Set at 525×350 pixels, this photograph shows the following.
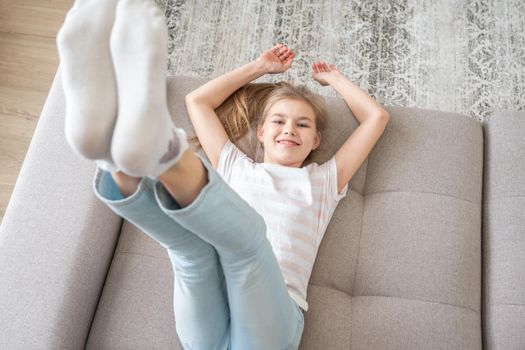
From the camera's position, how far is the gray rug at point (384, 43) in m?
2.31

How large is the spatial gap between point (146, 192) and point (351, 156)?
0.86m

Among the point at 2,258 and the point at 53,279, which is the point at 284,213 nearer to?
the point at 53,279

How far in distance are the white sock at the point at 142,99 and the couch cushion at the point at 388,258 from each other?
723 millimetres

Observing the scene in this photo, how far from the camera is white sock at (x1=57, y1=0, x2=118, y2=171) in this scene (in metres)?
0.86

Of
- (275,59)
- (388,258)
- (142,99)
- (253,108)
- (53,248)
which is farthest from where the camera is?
(275,59)

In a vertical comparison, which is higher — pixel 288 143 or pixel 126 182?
pixel 126 182

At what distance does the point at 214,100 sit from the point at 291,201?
0.46 meters

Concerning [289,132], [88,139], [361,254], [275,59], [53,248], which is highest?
[88,139]

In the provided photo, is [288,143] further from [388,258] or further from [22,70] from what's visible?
[22,70]

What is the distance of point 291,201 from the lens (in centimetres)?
157

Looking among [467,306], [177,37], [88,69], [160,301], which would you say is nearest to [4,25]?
[177,37]

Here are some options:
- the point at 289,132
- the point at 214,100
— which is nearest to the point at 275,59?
the point at 214,100

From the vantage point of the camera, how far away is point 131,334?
1.45 meters

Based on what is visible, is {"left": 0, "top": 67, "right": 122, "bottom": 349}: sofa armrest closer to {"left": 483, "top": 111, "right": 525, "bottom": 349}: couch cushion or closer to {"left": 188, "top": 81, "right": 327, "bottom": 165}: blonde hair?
{"left": 188, "top": 81, "right": 327, "bottom": 165}: blonde hair
